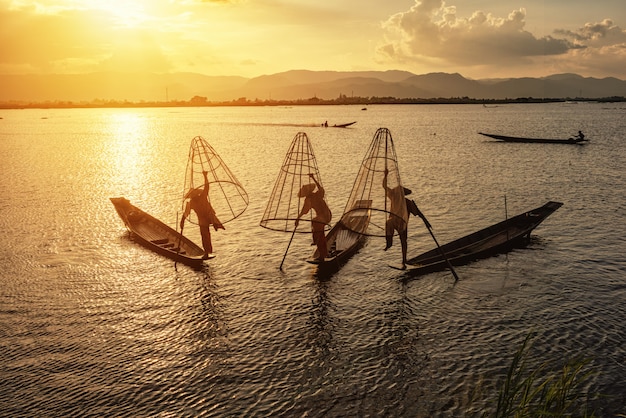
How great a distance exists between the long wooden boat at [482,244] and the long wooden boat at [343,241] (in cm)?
303

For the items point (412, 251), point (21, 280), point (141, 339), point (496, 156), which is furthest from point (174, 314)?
point (496, 156)

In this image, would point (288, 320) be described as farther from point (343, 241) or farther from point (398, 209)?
point (343, 241)

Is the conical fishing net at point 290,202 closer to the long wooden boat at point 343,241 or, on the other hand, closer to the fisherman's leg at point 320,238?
the fisherman's leg at point 320,238

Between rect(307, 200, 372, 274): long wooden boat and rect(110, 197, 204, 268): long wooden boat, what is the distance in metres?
5.55

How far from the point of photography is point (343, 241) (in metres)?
24.6

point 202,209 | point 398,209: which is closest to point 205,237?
point 202,209

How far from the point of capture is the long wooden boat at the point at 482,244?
70.6 feet

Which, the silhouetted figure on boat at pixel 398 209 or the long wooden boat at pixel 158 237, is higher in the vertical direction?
the silhouetted figure on boat at pixel 398 209

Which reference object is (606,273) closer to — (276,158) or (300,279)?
(300,279)

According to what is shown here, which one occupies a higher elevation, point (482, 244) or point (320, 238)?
point (320, 238)

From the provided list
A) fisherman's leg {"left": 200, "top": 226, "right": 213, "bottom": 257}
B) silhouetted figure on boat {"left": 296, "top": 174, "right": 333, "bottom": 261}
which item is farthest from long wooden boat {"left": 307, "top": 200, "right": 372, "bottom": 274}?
fisherman's leg {"left": 200, "top": 226, "right": 213, "bottom": 257}

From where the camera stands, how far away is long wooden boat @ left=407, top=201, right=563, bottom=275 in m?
21.5

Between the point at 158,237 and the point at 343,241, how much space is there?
1026 cm

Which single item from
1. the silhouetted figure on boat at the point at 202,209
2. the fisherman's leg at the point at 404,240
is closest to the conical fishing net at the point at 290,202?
the silhouetted figure on boat at the point at 202,209
